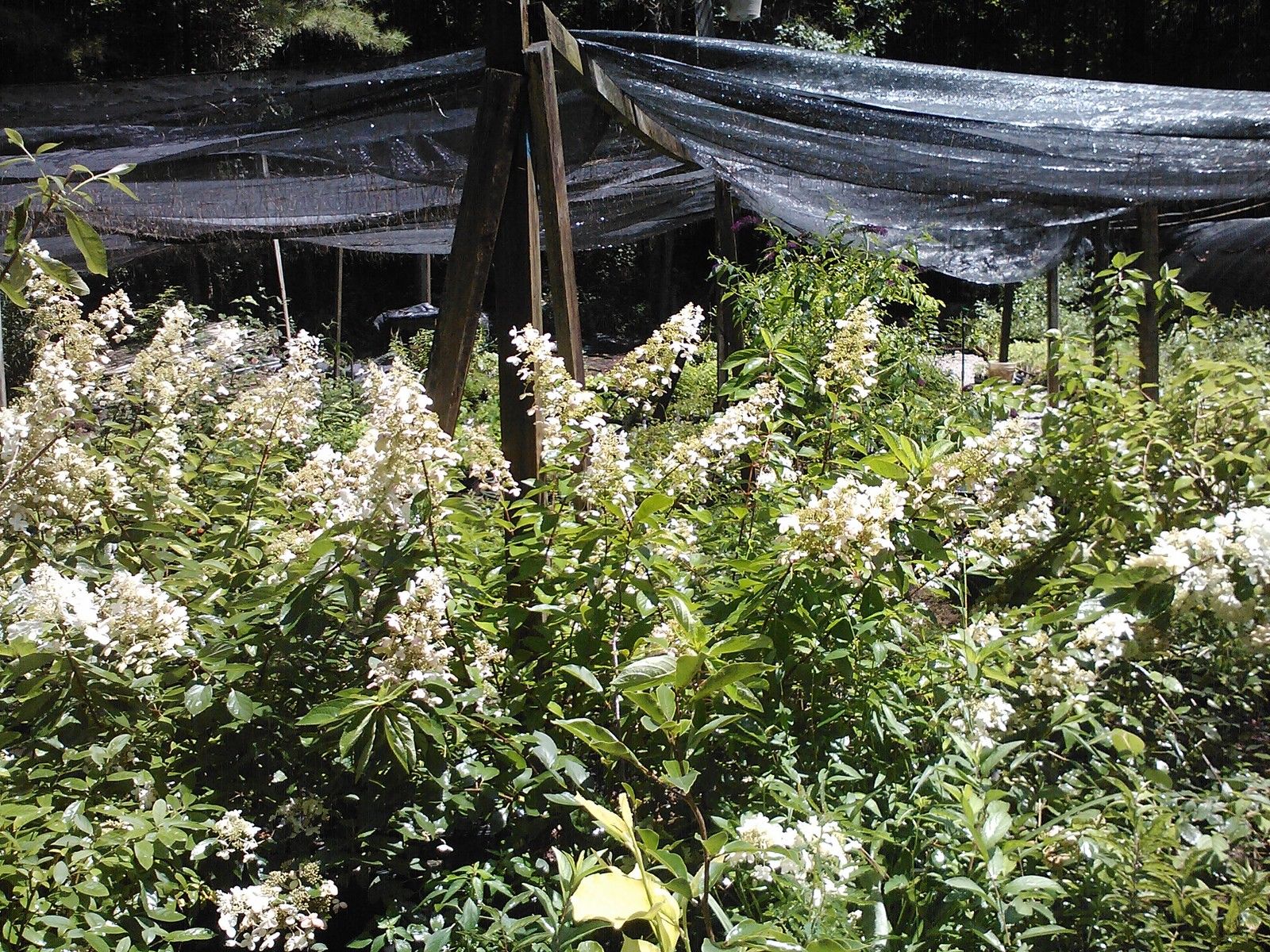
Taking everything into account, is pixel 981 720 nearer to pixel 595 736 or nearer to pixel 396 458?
pixel 595 736

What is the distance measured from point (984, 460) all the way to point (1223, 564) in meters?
0.38

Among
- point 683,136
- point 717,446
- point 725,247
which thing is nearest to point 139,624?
point 717,446

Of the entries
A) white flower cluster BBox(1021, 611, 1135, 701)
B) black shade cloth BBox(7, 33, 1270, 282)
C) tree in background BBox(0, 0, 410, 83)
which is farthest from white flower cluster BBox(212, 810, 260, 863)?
tree in background BBox(0, 0, 410, 83)

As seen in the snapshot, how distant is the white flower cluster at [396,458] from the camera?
5.11 ft

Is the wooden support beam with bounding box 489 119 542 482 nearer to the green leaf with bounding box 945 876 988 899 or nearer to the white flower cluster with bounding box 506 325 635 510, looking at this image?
the white flower cluster with bounding box 506 325 635 510

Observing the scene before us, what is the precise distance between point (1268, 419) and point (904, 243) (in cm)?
278

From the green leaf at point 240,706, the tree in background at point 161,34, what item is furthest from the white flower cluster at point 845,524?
the tree in background at point 161,34

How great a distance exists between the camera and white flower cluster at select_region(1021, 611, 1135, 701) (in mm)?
1483

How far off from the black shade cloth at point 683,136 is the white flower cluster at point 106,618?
2.02 metres

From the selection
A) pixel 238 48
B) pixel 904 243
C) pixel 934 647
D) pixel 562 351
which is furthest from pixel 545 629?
pixel 238 48

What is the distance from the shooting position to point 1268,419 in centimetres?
184

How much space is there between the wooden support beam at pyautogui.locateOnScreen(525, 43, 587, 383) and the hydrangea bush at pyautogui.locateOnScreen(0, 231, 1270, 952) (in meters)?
0.42

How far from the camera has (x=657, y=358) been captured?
75.5 inches

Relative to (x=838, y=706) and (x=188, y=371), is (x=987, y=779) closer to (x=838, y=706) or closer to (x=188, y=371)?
(x=838, y=706)
